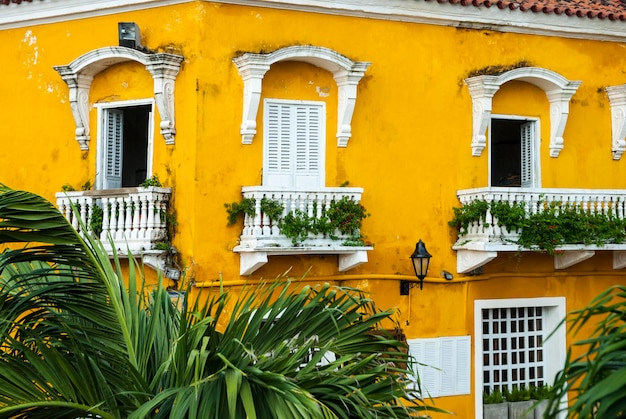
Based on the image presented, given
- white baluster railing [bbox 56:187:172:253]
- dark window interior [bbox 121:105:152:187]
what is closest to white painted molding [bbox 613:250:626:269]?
white baluster railing [bbox 56:187:172:253]

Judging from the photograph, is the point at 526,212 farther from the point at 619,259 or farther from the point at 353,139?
the point at 353,139

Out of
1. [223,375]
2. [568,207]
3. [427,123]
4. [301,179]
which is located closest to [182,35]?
[301,179]

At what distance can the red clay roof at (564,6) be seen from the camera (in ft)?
46.4

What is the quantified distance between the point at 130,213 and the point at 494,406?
6866mm

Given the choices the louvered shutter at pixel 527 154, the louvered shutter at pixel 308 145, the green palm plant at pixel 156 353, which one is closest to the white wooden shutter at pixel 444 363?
the louvered shutter at pixel 527 154

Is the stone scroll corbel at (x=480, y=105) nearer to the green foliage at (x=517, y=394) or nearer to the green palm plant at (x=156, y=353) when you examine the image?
the green foliage at (x=517, y=394)

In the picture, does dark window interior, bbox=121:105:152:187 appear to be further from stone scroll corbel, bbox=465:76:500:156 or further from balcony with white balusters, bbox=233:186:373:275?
stone scroll corbel, bbox=465:76:500:156

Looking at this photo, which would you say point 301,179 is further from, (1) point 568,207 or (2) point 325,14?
(1) point 568,207

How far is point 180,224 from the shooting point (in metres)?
12.9

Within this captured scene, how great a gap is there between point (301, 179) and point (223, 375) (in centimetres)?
752

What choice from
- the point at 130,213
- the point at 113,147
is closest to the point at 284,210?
the point at 130,213

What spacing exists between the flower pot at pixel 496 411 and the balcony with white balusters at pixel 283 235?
11.9 feet

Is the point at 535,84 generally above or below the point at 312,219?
above

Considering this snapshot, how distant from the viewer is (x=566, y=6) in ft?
48.6
